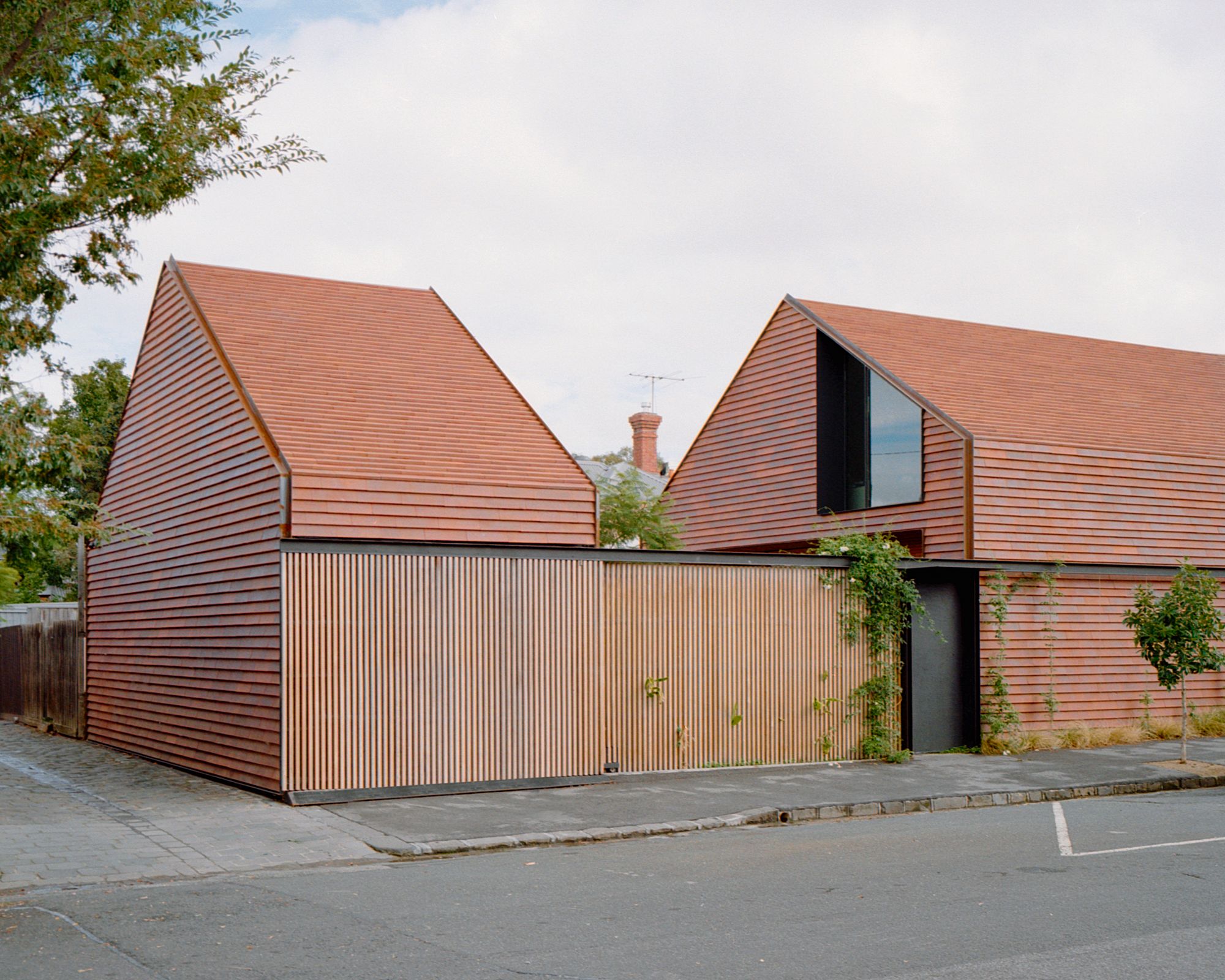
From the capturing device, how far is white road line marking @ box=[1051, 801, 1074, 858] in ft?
33.7

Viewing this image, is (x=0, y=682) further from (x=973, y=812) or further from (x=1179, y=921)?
(x=1179, y=921)

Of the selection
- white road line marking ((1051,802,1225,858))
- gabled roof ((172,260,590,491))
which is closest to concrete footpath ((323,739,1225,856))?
white road line marking ((1051,802,1225,858))

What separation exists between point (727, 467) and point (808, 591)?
25.9 ft

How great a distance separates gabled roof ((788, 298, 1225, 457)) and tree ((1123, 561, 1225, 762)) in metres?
3.17

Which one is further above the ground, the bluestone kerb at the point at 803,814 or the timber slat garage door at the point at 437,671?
the timber slat garage door at the point at 437,671

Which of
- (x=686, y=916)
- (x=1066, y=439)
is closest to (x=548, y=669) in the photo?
(x=686, y=916)

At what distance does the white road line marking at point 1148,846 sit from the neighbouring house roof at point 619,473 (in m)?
15.2

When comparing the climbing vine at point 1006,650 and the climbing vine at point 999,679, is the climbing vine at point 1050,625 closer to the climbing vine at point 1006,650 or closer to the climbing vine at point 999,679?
the climbing vine at point 1006,650

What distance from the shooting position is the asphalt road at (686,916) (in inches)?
263

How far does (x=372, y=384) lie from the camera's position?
16.4 m

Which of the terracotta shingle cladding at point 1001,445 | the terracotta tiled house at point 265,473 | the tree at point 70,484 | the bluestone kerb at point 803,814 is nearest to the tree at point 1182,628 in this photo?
the bluestone kerb at point 803,814

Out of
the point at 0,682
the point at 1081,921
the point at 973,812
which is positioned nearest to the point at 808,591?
the point at 973,812

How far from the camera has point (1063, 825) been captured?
38.8ft

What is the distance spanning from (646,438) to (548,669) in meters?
28.6
